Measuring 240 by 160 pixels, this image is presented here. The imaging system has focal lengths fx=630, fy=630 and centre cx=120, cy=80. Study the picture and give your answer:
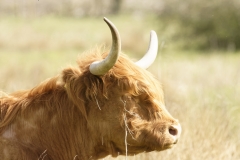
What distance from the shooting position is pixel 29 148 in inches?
255

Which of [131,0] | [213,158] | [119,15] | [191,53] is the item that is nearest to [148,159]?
[213,158]

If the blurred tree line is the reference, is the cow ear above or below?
above

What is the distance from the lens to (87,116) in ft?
21.1

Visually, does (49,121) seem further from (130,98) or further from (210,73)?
(210,73)

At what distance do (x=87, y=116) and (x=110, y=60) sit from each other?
0.71 meters

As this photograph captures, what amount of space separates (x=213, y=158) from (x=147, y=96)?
2107 millimetres

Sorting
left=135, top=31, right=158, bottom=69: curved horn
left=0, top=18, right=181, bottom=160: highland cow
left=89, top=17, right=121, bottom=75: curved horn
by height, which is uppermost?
left=89, top=17, right=121, bottom=75: curved horn

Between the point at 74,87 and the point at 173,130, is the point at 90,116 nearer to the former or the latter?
the point at 74,87

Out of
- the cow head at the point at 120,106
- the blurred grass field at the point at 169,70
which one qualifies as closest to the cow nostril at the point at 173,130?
the cow head at the point at 120,106

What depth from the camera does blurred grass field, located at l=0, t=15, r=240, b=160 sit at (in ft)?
27.8

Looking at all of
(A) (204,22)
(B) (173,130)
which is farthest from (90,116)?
(A) (204,22)

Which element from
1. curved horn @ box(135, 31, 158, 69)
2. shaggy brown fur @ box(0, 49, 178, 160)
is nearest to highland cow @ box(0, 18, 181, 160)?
shaggy brown fur @ box(0, 49, 178, 160)

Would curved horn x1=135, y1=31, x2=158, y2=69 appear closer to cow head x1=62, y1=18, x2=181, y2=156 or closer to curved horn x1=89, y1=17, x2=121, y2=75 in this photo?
cow head x1=62, y1=18, x2=181, y2=156

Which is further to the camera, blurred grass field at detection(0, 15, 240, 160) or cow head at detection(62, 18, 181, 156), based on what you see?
blurred grass field at detection(0, 15, 240, 160)
